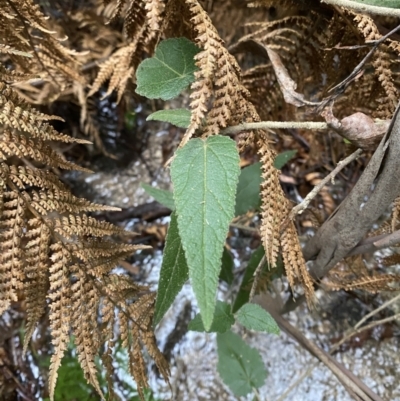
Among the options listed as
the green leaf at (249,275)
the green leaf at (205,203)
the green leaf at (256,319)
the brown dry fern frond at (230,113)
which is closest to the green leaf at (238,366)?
the green leaf at (249,275)

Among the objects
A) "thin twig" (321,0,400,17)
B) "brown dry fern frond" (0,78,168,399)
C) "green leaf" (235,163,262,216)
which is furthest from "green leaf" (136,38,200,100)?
"green leaf" (235,163,262,216)

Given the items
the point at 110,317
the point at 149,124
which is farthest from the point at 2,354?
the point at 149,124

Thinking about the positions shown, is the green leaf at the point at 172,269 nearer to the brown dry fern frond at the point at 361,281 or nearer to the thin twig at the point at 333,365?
the brown dry fern frond at the point at 361,281

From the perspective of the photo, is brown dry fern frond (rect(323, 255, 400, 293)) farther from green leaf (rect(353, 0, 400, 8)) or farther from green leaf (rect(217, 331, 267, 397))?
green leaf (rect(353, 0, 400, 8))

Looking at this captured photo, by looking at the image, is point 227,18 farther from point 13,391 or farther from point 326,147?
point 13,391

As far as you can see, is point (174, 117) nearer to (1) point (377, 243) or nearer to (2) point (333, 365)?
(1) point (377, 243)

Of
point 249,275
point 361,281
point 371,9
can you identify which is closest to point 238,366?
point 249,275
